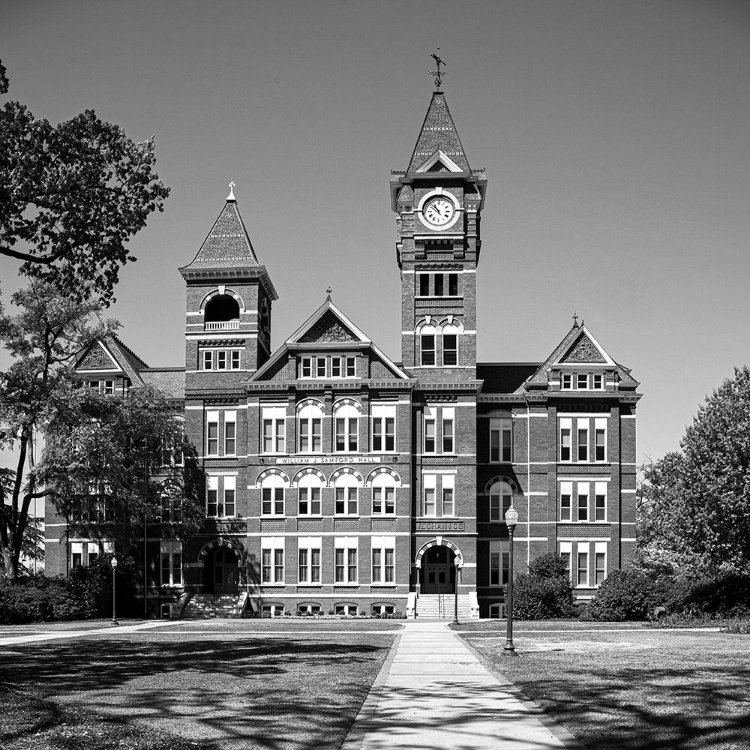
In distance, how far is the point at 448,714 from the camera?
1705 cm

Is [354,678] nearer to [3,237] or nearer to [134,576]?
[3,237]

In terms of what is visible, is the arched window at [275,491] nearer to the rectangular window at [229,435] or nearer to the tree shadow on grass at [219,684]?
the rectangular window at [229,435]

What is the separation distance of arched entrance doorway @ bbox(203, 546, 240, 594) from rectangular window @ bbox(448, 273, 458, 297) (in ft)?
64.1

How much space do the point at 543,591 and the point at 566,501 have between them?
24.1 ft

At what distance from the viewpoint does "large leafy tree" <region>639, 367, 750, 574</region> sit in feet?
151

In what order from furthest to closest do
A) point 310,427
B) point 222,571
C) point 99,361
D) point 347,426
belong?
point 99,361, point 222,571, point 310,427, point 347,426

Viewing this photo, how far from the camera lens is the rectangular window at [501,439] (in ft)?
205

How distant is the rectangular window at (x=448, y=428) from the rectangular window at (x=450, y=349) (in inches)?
102

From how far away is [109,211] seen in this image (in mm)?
23062

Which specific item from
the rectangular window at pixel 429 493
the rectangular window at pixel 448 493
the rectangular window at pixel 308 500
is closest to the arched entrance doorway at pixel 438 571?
the rectangular window at pixel 448 493

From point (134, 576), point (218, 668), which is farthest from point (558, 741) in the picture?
point (134, 576)

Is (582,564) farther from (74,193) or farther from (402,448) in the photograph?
(74,193)

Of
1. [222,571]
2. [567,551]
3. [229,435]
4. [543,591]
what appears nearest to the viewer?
[543,591]

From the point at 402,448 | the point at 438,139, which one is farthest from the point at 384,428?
the point at 438,139
